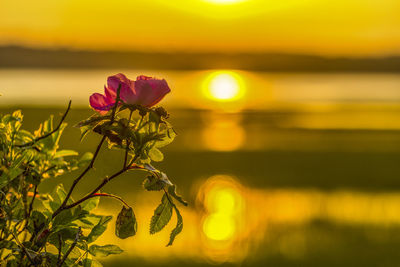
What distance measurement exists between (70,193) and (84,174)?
60 millimetres

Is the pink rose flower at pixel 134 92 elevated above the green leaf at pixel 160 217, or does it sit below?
above

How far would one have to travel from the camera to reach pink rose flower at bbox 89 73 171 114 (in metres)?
1.77

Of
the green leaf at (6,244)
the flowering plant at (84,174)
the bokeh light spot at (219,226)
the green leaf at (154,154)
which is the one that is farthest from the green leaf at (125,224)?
the bokeh light spot at (219,226)

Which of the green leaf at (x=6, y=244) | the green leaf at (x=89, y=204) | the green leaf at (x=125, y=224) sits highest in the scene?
the green leaf at (x=89, y=204)

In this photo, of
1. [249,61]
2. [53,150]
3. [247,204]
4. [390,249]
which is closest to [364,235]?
[390,249]

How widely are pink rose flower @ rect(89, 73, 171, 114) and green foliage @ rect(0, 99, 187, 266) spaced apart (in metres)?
0.02

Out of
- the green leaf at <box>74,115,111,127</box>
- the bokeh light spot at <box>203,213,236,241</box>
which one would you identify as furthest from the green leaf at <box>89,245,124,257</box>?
the bokeh light spot at <box>203,213,236,241</box>

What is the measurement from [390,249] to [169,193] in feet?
20.6

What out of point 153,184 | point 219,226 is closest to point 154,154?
point 153,184

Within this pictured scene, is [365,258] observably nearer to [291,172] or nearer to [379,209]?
[379,209]

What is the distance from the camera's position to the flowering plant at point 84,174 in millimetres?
1793

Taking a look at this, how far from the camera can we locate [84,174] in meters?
1.86

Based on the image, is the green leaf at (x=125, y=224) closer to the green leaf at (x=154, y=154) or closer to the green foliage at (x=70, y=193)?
the green foliage at (x=70, y=193)

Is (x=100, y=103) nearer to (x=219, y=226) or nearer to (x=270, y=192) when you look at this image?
(x=219, y=226)
